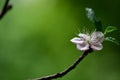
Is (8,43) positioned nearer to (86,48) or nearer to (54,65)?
(54,65)

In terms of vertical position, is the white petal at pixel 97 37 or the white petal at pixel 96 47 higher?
the white petal at pixel 97 37

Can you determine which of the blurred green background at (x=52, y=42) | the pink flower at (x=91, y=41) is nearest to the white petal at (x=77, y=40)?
the pink flower at (x=91, y=41)

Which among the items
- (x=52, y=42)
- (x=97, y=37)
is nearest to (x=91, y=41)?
(x=97, y=37)

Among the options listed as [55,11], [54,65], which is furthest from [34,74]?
[55,11]

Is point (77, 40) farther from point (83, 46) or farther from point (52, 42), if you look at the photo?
point (52, 42)

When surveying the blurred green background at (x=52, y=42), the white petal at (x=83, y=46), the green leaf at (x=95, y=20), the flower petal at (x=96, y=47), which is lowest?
the blurred green background at (x=52, y=42)

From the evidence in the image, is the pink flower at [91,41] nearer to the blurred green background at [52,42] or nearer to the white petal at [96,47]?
the white petal at [96,47]
